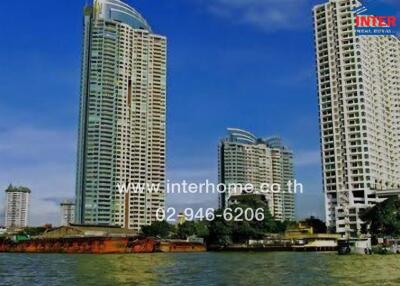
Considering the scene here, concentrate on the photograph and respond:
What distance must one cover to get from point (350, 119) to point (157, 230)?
5482 centimetres

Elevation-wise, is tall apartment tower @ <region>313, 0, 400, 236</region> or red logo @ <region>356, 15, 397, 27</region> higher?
red logo @ <region>356, 15, 397, 27</region>

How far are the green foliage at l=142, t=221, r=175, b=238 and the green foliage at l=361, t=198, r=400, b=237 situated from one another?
5773cm

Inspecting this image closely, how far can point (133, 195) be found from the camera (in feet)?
484

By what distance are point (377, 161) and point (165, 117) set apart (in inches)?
2488

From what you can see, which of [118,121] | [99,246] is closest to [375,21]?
[118,121]

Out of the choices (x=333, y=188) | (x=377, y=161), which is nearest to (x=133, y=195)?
(x=333, y=188)

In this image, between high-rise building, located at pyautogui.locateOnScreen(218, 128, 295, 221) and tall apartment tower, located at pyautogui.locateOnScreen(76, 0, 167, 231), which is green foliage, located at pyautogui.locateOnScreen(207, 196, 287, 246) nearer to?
tall apartment tower, located at pyautogui.locateOnScreen(76, 0, 167, 231)

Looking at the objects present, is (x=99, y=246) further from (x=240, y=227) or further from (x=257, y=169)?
(x=257, y=169)

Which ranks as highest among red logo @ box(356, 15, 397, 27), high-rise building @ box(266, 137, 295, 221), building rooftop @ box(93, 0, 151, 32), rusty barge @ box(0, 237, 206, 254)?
building rooftop @ box(93, 0, 151, 32)

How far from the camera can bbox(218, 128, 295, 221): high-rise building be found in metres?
182

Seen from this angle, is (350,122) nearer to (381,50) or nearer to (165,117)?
(381,50)

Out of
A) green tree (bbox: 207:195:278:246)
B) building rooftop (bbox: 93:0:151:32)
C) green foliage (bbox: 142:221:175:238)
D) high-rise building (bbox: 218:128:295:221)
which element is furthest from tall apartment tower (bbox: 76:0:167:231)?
green tree (bbox: 207:195:278:246)

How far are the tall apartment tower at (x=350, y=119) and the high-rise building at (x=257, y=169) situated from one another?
52911mm

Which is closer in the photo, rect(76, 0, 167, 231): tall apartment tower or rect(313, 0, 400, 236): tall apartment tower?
rect(313, 0, 400, 236): tall apartment tower
